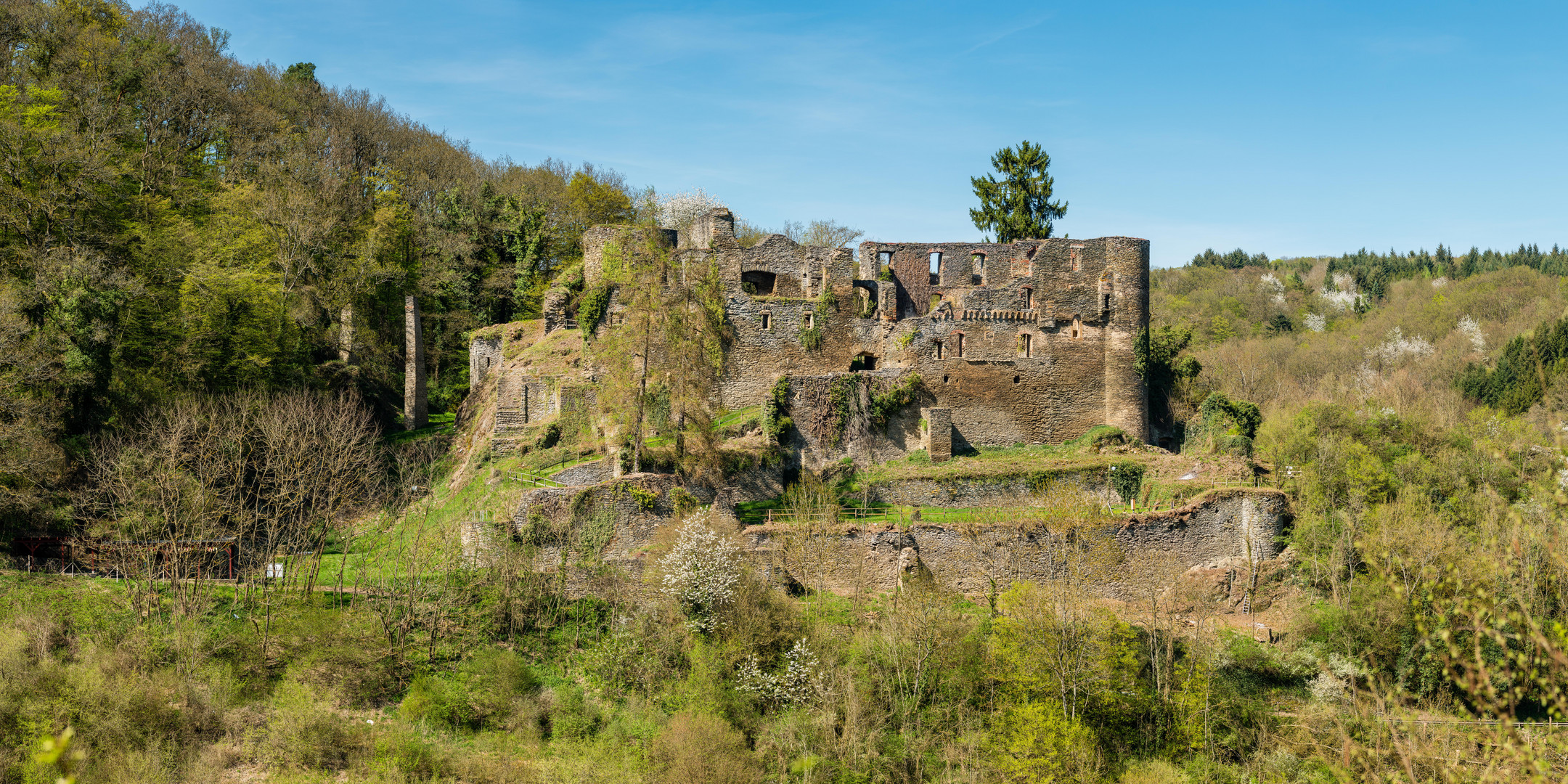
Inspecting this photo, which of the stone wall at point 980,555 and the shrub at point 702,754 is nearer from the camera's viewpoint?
the shrub at point 702,754

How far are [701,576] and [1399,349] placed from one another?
51.4m

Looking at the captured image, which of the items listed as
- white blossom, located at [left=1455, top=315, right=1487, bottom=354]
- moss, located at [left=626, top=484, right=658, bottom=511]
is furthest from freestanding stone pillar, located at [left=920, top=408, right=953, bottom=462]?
white blossom, located at [left=1455, top=315, right=1487, bottom=354]

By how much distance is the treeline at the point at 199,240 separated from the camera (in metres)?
27.0

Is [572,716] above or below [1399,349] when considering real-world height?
below

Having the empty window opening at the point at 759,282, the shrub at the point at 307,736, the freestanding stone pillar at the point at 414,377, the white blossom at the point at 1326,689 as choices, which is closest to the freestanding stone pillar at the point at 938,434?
the empty window opening at the point at 759,282

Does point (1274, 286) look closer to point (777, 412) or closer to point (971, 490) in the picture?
point (971, 490)

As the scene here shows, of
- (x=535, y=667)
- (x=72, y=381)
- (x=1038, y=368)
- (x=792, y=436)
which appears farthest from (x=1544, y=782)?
(x=72, y=381)

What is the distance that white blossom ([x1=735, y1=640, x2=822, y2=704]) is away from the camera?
2392 centimetres

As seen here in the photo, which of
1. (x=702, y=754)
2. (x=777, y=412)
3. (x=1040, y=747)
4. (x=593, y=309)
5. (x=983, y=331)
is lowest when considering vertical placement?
(x=1040, y=747)

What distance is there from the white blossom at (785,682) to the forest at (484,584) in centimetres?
7

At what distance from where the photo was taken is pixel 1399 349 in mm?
60406

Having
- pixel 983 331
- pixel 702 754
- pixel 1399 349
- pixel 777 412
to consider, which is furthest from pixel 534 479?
pixel 1399 349

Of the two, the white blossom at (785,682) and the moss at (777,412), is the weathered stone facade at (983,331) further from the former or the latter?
the white blossom at (785,682)

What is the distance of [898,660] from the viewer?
24.5 meters
